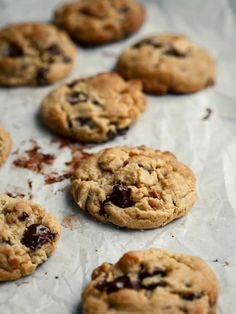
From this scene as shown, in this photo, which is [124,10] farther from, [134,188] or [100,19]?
[134,188]

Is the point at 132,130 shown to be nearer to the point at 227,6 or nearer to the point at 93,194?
the point at 93,194

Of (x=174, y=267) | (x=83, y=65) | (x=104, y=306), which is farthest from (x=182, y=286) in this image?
(x=83, y=65)

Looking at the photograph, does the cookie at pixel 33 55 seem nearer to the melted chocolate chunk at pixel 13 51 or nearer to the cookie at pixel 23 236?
the melted chocolate chunk at pixel 13 51

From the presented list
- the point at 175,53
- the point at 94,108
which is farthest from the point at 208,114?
the point at 94,108

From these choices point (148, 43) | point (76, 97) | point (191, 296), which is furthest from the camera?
point (148, 43)

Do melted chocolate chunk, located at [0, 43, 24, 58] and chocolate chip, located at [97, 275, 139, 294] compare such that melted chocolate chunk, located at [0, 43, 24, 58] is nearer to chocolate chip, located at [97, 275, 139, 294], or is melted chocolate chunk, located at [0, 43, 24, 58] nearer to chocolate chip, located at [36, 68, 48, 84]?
chocolate chip, located at [36, 68, 48, 84]

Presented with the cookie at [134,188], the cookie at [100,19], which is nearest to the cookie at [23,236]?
the cookie at [134,188]
